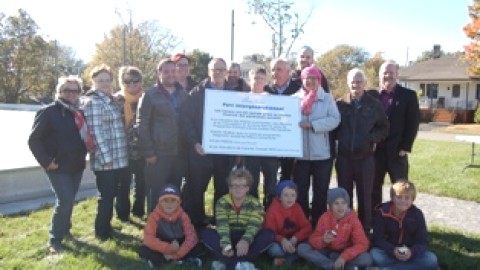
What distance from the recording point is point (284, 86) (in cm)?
602

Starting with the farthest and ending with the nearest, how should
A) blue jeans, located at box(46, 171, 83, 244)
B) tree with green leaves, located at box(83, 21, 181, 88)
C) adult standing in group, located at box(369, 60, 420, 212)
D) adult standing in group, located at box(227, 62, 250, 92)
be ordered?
tree with green leaves, located at box(83, 21, 181, 88) → adult standing in group, located at box(227, 62, 250, 92) → adult standing in group, located at box(369, 60, 420, 212) → blue jeans, located at box(46, 171, 83, 244)

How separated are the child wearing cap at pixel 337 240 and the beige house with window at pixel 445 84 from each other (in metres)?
32.8

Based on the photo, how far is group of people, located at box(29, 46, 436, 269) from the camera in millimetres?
4914

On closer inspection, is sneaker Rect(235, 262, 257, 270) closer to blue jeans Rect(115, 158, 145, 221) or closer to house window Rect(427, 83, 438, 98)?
blue jeans Rect(115, 158, 145, 221)

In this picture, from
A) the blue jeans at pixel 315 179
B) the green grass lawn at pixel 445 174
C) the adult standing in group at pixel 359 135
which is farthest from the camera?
the green grass lawn at pixel 445 174

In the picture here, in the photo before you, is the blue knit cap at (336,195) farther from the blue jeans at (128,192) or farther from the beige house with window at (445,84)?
the beige house with window at (445,84)

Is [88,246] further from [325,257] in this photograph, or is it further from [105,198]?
[325,257]

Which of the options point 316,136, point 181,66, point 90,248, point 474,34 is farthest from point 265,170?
point 474,34

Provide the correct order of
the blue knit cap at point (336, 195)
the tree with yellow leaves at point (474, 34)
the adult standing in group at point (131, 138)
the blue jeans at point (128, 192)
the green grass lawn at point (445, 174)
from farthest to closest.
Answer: the tree with yellow leaves at point (474, 34)
the green grass lawn at point (445, 174)
the blue jeans at point (128, 192)
the adult standing in group at point (131, 138)
the blue knit cap at point (336, 195)

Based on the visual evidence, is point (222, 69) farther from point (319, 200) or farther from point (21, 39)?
point (21, 39)

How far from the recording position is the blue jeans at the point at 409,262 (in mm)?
4684

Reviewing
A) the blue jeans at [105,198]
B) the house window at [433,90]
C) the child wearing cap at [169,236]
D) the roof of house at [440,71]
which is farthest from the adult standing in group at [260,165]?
the house window at [433,90]

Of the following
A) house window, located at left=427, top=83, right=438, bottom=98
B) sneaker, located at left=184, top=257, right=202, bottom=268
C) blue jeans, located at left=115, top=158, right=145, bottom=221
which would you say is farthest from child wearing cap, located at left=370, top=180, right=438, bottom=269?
house window, located at left=427, top=83, right=438, bottom=98

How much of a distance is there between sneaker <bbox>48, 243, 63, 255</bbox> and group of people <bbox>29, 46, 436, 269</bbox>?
23 mm
